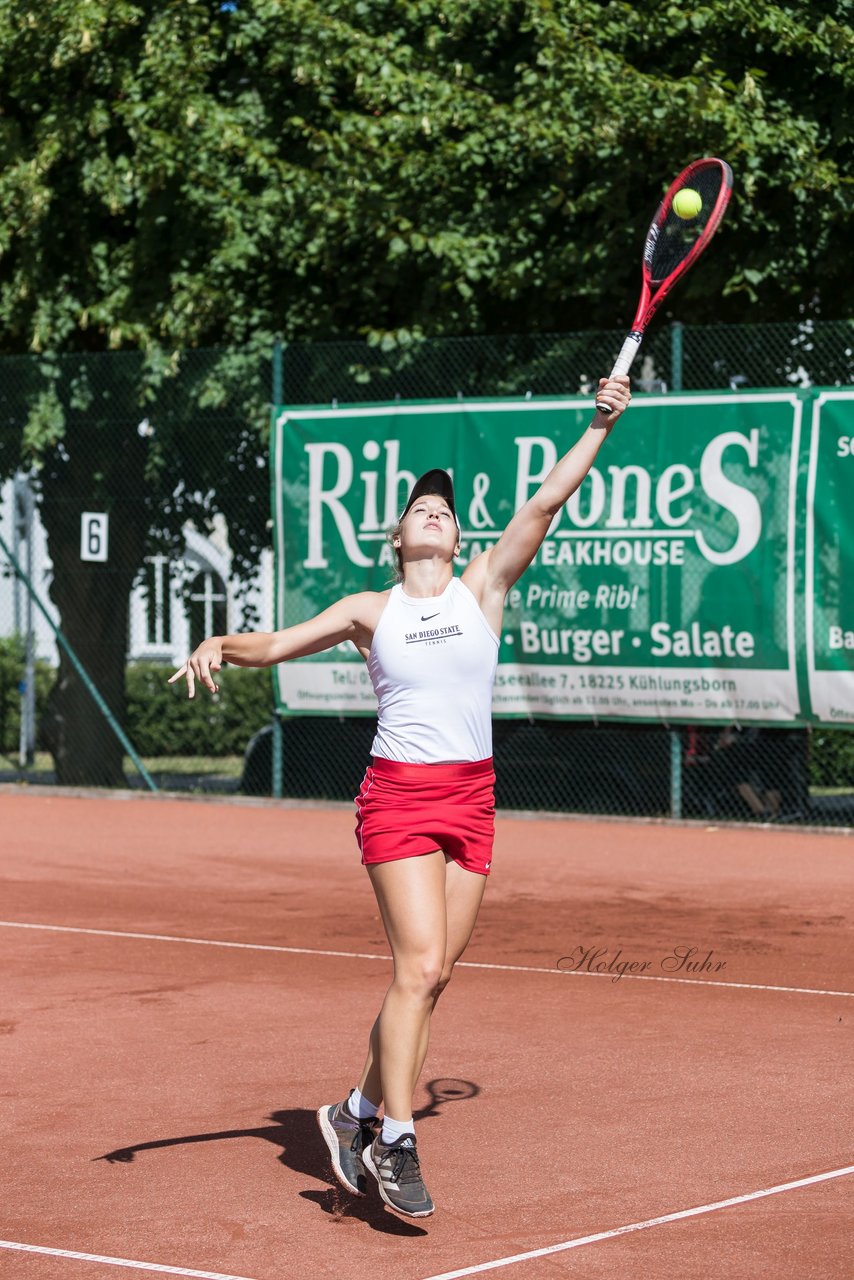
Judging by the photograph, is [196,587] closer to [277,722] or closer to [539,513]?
[277,722]

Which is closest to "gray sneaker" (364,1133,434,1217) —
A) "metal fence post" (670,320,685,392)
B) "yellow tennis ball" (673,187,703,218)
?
"yellow tennis ball" (673,187,703,218)

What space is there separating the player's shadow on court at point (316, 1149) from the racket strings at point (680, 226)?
2614 millimetres

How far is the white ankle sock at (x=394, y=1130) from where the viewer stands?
4.61 meters

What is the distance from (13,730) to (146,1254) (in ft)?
61.8

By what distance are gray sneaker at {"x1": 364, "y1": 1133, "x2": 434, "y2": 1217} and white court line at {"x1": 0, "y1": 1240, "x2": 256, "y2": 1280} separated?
47 centimetres

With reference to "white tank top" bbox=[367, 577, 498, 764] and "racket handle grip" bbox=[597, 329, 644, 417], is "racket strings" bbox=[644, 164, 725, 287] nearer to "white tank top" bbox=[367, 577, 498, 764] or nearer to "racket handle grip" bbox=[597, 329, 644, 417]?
"racket handle grip" bbox=[597, 329, 644, 417]

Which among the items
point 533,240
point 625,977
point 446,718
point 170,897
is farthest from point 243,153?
point 446,718

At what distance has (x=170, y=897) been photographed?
34.8 feet

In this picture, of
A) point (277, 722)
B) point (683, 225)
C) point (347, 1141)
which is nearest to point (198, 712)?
point (277, 722)

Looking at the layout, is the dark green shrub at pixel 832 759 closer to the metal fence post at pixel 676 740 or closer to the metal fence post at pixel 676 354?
the metal fence post at pixel 676 740

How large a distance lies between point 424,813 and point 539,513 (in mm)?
813

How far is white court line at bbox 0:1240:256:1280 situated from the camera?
4.23 metres

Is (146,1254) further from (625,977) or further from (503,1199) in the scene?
(625,977)

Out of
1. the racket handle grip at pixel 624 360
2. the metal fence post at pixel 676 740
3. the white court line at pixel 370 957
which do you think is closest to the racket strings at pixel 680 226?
the racket handle grip at pixel 624 360
